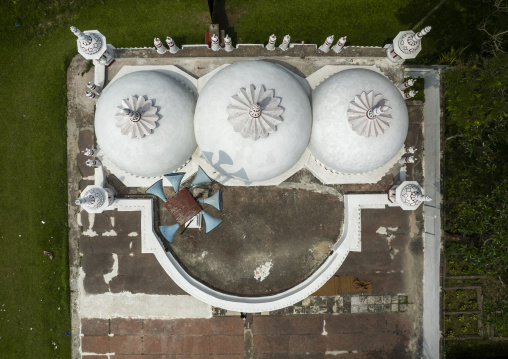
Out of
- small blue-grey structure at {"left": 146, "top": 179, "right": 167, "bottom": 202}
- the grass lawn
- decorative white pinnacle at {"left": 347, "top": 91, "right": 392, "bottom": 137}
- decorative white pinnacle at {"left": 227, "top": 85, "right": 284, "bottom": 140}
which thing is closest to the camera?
decorative white pinnacle at {"left": 227, "top": 85, "right": 284, "bottom": 140}

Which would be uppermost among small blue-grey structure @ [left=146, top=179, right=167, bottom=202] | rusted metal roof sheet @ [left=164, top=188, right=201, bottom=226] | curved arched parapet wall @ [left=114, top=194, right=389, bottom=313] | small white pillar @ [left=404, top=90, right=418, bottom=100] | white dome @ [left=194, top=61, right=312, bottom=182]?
small white pillar @ [left=404, top=90, right=418, bottom=100]

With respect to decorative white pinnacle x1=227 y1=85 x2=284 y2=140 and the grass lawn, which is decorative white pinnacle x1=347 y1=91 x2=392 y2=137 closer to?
decorative white pinnacle x1=227 y1=85 x2=284 y2=140

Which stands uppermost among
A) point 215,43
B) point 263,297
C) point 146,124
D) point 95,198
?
point 215,43

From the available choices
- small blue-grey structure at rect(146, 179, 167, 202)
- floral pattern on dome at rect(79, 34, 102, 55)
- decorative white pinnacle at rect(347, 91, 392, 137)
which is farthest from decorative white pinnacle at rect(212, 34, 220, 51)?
decorative white pinnacle at rect(347, 91, 392, 137)

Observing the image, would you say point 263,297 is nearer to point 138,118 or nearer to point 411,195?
point 411,195

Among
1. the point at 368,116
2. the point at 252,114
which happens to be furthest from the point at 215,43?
the point at 368,116

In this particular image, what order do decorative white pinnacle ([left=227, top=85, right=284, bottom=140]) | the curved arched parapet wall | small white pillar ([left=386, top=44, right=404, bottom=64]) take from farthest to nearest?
1. small white pillar ([left=386, top=44, right=404, bottom=64])
2. the curved arched parapet wall
3. decorative white pinnacle ([left=227, top=85, right=284, bottom=140])

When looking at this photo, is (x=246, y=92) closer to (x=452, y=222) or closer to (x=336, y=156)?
(x=336, y=156)
